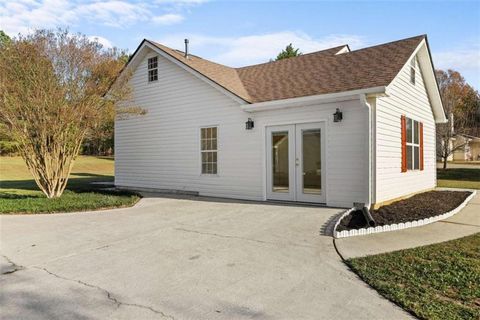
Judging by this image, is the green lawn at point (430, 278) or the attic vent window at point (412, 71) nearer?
A: the green lawn at point (430, 278)

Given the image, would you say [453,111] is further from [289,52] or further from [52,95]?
[52,95]

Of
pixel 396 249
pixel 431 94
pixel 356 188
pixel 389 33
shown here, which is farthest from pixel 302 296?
pixel 389 33

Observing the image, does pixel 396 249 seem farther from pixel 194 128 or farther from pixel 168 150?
pixel 168 150

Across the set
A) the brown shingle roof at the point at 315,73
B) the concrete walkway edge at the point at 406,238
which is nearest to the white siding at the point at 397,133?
the brown shingle roof at the point at 315,73

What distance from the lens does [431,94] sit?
13188 millimetres

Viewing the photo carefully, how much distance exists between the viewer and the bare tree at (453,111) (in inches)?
1067

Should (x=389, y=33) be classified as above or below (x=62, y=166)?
above

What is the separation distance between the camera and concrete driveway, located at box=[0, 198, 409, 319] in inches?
133

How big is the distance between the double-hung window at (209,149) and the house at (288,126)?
0.12 ft

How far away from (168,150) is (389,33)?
1018 cm

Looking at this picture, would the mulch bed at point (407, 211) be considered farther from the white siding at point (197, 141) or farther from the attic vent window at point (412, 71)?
the attic vent window at point (412, 71)

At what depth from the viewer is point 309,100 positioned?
30.3 feet

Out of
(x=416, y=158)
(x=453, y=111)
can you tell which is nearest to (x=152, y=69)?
(x=416, y=158)

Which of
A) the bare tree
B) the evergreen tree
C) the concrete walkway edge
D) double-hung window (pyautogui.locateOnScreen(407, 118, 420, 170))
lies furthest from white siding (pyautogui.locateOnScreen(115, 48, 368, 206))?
the bare tree
